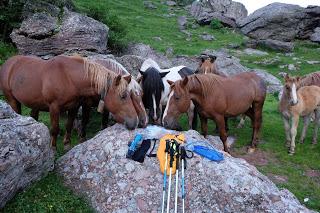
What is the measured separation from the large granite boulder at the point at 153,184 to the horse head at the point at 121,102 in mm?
566

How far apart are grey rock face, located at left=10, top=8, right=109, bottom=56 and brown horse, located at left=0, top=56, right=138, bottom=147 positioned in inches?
188

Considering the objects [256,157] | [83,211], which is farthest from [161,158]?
[256,157]

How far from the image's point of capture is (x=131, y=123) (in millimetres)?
7555

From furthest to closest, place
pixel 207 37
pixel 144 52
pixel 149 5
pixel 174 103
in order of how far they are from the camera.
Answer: pixel 149 5 < pixel 207 37 < pixel 144 52 < pixel 174 103

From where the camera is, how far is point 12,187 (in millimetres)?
5586

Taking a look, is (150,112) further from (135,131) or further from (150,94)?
(135,131)

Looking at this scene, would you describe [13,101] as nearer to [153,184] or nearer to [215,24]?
[153,184]

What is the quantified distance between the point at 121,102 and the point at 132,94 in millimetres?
336

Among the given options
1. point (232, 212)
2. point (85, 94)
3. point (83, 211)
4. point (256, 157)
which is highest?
point (85, 94)

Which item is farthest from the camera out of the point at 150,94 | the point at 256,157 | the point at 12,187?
the point at 256,157

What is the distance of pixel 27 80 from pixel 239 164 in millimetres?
4804

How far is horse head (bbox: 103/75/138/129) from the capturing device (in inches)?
298

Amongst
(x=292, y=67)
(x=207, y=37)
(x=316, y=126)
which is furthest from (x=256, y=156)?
(x=207, y=37)

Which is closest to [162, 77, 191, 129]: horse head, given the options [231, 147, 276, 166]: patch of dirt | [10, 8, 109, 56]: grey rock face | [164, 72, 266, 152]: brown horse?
[164, 72, 266, 152]: brown horse
